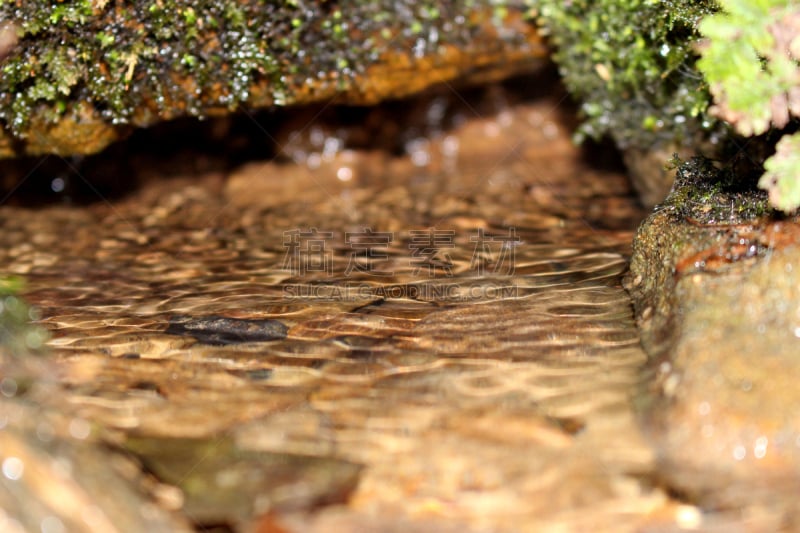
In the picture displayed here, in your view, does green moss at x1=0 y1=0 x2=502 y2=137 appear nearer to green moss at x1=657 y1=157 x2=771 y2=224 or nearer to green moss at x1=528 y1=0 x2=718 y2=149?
green moss at x1=528 y1=0 x2=718 y2=149

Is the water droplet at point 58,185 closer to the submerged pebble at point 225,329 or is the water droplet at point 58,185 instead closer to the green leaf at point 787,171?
the submerged pebble at point 225,329

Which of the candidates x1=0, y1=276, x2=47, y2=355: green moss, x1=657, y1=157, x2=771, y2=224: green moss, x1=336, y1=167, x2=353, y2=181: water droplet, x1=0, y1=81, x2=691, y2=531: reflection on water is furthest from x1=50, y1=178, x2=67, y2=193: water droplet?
x1=657, y1=157, x2=771, y2=224: green moss

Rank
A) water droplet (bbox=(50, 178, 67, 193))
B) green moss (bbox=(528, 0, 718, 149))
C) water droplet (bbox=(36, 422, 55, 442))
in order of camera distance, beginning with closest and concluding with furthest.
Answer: water droplet (bbox=(36, 422, 55, 442)) → green moss (bbox=(528, 0, 718, 149)) → water droplet (bbox=(50, 178, 67, 193))

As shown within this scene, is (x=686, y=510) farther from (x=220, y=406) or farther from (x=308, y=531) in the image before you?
(x=220, y=406)

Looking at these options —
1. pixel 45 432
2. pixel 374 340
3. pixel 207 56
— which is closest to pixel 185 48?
pixel 207 56

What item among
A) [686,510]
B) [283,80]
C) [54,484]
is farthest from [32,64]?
[686,510]

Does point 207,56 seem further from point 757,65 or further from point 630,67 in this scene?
point 757,65
